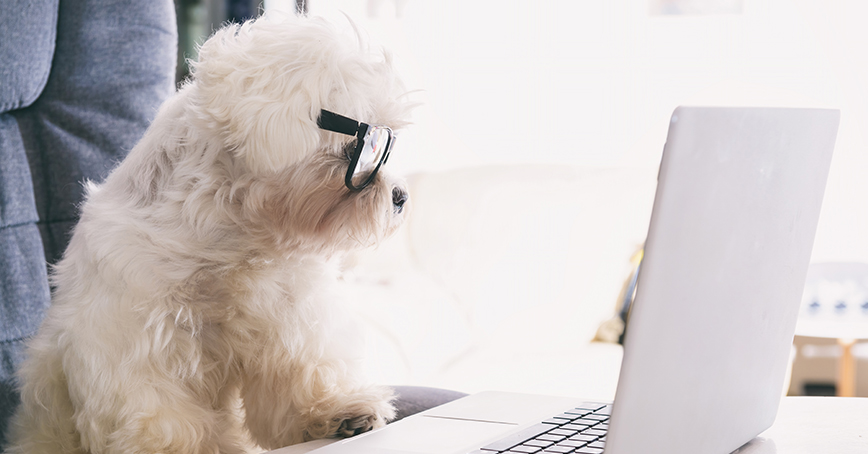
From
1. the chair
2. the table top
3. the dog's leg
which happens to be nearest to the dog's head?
the dog's leg

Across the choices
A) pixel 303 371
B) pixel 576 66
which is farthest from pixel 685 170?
pixel 576 66

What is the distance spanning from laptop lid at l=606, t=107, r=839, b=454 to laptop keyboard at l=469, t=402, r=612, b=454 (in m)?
0.14

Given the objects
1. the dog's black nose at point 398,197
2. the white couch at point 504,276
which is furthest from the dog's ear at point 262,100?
the white couch at point 504,276

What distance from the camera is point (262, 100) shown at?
89 cm

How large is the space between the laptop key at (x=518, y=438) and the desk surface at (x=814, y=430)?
0.68ft

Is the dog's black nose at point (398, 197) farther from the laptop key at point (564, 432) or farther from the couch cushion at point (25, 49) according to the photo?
the couch cushion at point (25, 49)

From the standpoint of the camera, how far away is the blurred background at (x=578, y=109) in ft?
10.0

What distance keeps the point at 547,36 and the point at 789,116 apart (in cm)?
329

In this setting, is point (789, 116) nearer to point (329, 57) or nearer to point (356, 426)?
point (329, 57)

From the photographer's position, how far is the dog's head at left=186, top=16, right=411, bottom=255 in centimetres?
90

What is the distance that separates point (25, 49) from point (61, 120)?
0.14 m

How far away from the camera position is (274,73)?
0.91m

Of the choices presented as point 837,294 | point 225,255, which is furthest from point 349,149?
point 837,294

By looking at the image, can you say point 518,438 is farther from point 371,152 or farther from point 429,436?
point 371,152
